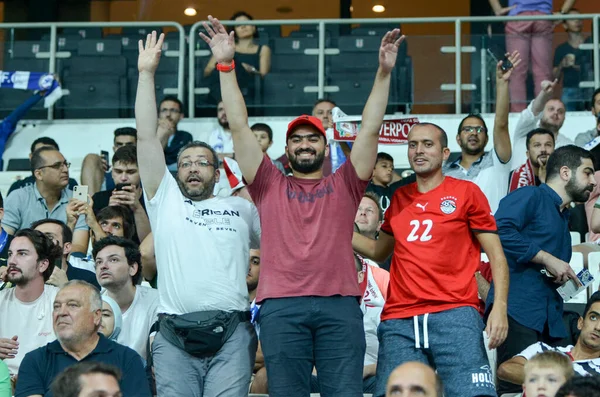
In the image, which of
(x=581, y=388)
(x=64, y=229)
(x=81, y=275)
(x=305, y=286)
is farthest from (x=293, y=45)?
(x=581, y=388)

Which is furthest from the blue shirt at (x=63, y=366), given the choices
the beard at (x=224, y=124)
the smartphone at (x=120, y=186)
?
the beard at (x=224, y=124)

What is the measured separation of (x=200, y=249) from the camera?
6.52 metres

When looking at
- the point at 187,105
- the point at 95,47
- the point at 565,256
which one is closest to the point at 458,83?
the point at 187,105

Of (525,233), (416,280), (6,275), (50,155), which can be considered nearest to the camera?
(416,280)

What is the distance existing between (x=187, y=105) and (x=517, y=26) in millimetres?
3711

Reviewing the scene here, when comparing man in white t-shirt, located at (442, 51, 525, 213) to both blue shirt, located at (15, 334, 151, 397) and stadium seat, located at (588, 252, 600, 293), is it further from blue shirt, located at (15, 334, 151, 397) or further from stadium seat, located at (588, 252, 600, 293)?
blue shirt, located at (15, 334, 151, 397)

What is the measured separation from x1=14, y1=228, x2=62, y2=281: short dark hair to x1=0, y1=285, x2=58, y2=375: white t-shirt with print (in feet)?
0.86

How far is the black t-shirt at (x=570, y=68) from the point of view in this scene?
484 inches

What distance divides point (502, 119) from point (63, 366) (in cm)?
453

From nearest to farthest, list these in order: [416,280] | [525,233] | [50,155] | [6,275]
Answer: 1. [416,280]
2. [525,233]
3. [6,275]
4. [50,155]

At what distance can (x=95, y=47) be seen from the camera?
516 inches

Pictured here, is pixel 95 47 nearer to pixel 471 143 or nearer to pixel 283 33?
pixel 283 33

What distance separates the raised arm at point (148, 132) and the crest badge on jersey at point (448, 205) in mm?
1605

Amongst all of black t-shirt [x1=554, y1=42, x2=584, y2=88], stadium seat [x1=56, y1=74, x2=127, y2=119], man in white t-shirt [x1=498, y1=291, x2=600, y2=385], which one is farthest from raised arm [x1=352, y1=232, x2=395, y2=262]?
stadium seat [x1=56, y1=74, x2=127, y2=119]
